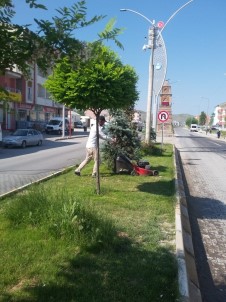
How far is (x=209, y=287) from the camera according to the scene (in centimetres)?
463

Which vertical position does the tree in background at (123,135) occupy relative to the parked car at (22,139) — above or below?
above

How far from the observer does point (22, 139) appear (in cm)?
2591

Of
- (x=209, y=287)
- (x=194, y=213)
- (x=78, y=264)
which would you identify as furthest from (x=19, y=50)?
(x=194, y=213)

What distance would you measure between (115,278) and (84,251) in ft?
2.62

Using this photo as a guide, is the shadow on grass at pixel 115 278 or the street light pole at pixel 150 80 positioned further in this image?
the street light pole at pixel 150 80

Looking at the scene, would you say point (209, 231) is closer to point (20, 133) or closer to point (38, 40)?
point (38, 40)

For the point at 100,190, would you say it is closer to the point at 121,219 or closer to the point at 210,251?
the point at 121,219

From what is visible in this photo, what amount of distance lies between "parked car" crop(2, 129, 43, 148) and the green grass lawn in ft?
61.5

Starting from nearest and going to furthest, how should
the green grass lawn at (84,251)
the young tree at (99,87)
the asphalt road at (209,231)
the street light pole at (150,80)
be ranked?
the green grass lawn at (84,251), the asphalt road at (209,231), the young tree at (99,87), the street light pole at (150,80)

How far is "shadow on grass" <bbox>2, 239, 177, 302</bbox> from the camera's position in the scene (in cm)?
362

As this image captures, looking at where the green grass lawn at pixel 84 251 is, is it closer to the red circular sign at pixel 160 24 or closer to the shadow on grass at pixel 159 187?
the shadow on grass at pixel 159 187

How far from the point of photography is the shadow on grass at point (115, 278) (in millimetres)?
3619

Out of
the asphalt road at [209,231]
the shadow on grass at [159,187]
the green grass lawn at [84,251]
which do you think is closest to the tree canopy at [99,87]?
the green grass lawn at [84,251]

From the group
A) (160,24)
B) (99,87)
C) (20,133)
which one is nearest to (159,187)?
(99,87)
